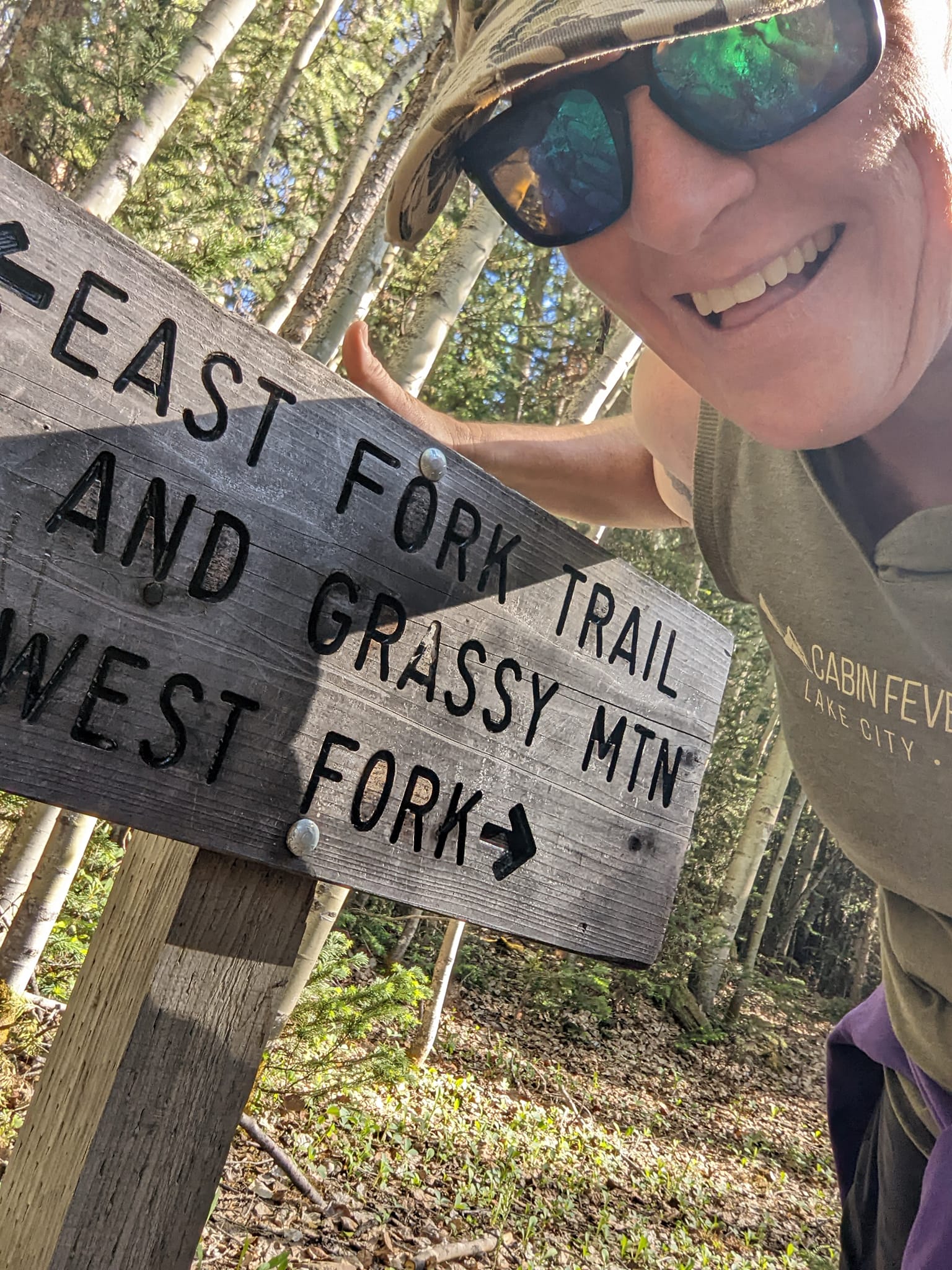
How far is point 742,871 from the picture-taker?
1120cm

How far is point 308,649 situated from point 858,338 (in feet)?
2.38

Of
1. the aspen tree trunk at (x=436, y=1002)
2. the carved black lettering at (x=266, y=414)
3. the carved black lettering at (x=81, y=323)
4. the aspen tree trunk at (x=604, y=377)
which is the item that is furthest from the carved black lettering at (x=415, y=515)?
the aspen tree trunk at (x=604, y=377)

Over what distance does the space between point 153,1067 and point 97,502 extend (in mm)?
681

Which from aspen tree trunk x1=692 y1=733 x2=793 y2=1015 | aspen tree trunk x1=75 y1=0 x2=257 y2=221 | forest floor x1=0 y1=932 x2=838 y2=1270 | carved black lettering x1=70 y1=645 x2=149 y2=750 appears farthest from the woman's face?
aspen tree trunk x1=692 y1=733 x2=793 y2=1015

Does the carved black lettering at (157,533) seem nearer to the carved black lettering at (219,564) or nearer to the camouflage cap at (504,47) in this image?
the carved black lettering at (219,564)

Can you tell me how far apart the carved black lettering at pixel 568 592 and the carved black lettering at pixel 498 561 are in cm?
13

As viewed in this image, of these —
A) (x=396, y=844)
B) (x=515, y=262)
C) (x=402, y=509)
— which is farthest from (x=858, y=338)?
(x=515, y=262)

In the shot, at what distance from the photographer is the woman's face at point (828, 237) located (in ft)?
2.78

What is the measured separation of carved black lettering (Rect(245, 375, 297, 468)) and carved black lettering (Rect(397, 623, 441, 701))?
340mm

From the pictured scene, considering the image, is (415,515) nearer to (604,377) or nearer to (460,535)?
(460,535)

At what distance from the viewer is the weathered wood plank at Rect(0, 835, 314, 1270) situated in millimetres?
1009

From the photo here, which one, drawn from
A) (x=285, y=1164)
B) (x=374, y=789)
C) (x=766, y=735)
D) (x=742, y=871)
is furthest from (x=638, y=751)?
(x=766, y=735)

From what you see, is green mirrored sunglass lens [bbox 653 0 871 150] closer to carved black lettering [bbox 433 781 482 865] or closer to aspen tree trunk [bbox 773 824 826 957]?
carved black lettering [bbox 433 781 482 865]

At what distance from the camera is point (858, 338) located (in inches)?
34.7
